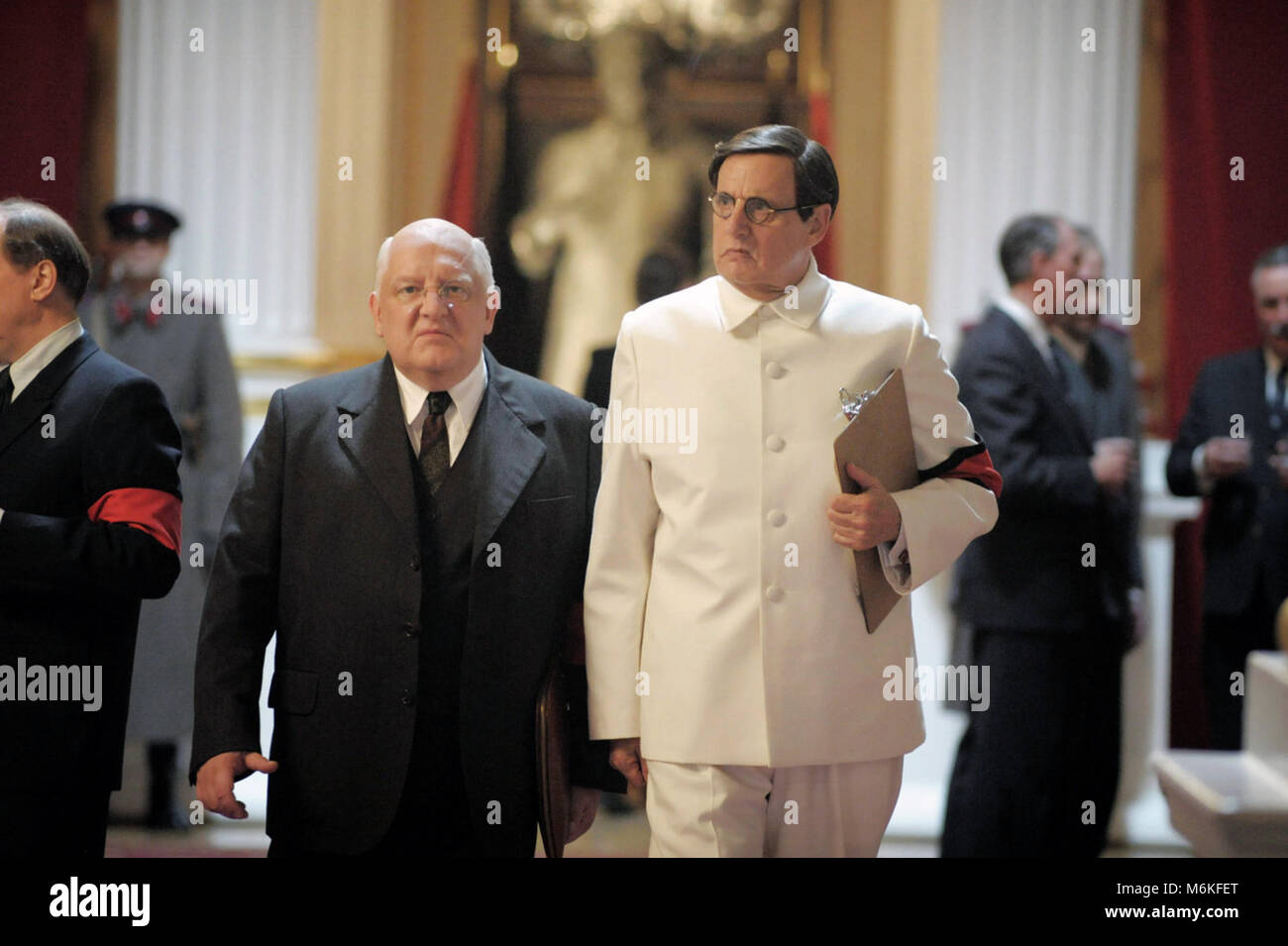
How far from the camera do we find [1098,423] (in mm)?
4641

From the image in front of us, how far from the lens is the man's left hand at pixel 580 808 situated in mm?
2729

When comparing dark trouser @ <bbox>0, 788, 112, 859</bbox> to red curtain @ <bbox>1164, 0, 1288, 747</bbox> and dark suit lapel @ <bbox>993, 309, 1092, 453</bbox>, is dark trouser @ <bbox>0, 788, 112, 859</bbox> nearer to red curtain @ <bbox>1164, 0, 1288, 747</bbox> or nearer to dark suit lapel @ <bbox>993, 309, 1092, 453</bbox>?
dark suit lapel @ <bbox>993, 309, 1092, 453</bbox>

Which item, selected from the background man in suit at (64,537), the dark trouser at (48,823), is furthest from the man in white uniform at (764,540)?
the dark trouser at (48,823)

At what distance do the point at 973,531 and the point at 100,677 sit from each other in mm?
1624

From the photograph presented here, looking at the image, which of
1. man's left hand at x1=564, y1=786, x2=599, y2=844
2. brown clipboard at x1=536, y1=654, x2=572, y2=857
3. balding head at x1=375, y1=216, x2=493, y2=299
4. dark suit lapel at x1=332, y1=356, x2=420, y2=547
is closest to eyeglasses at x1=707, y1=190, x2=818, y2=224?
balding head at x1=375, y1=216, x2=493, y2=299

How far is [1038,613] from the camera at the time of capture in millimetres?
4281

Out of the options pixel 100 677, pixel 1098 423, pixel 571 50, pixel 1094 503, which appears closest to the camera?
pixel 100 677

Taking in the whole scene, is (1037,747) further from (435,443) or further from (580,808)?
(435,443)

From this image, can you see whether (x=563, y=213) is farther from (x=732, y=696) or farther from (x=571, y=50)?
(x=732, y=696)

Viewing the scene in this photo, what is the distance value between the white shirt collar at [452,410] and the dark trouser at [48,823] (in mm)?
911

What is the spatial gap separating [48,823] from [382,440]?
0.93 meters

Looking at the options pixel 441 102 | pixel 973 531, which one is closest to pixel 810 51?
pixel 441 102

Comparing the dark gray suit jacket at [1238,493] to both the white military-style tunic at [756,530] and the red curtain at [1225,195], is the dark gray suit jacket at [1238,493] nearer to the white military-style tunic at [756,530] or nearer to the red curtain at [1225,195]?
the red curtain at [1225,195]

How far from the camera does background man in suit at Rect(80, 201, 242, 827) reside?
15.8ft
